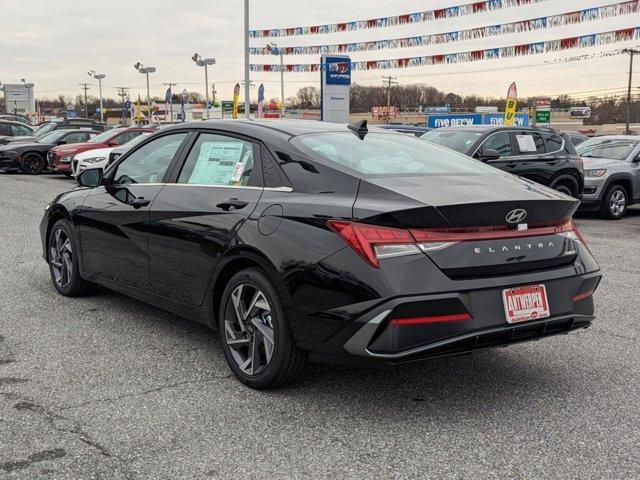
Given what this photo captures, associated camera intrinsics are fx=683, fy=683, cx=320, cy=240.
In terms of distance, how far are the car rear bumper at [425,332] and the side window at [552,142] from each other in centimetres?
992

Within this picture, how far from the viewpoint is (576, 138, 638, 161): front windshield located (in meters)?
13.9

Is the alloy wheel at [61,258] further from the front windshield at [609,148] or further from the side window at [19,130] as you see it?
the side window at [19,130]

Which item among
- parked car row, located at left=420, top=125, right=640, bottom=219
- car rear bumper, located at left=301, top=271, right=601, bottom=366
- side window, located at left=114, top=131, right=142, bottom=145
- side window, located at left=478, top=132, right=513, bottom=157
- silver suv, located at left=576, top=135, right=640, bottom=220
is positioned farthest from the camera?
side window, located at left=114, top=131, right=142, bottom=145

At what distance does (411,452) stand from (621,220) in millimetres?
11570

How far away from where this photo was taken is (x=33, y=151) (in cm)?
2156

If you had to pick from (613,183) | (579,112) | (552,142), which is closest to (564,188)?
(552,142)

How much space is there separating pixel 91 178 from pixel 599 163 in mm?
10899

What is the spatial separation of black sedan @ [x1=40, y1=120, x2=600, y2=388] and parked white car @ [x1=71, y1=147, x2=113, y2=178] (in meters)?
13.4

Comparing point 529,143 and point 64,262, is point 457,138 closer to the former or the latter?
point 529,143

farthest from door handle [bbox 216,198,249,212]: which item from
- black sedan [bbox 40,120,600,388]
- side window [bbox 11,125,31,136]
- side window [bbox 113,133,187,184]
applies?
side window [bbox 11,125,31,136]

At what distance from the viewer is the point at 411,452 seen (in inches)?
123

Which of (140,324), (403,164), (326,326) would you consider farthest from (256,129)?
(140,324)

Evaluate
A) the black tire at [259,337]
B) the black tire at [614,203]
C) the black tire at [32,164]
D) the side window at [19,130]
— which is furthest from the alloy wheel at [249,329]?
the side window at [19,130]

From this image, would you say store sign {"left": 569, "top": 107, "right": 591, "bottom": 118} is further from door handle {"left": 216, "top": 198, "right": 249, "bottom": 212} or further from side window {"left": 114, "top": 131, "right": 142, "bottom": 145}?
door handle {"left": 216, "top": 198, "right": 249, "bottom": 212}
